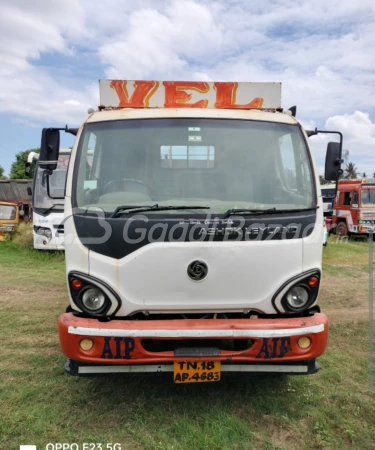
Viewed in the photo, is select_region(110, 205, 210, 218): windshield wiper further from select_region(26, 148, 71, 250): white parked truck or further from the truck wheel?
the truck wheel

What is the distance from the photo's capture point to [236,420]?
3143 millimetres

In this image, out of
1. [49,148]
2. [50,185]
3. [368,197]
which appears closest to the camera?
[49,148]

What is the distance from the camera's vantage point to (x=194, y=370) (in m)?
2.99

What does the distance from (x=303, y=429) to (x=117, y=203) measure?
2141mm

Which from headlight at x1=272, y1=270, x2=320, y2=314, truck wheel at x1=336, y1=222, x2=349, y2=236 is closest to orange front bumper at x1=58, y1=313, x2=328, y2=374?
headlight at x1=272, y1=270, x2=320, y2=314

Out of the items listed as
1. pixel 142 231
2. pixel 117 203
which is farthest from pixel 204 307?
pixel 117 203

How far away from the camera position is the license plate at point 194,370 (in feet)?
9.77

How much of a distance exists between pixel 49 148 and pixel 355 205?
1520cm

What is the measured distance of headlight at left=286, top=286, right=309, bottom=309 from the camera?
3084 millimetres

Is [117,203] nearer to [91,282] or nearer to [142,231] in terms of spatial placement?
[142,231]

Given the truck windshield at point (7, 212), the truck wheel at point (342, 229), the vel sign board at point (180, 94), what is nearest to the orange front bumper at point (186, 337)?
the vel sign board at point (180, 94)

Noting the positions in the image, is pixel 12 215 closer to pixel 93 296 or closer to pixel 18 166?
pixel 93 296
